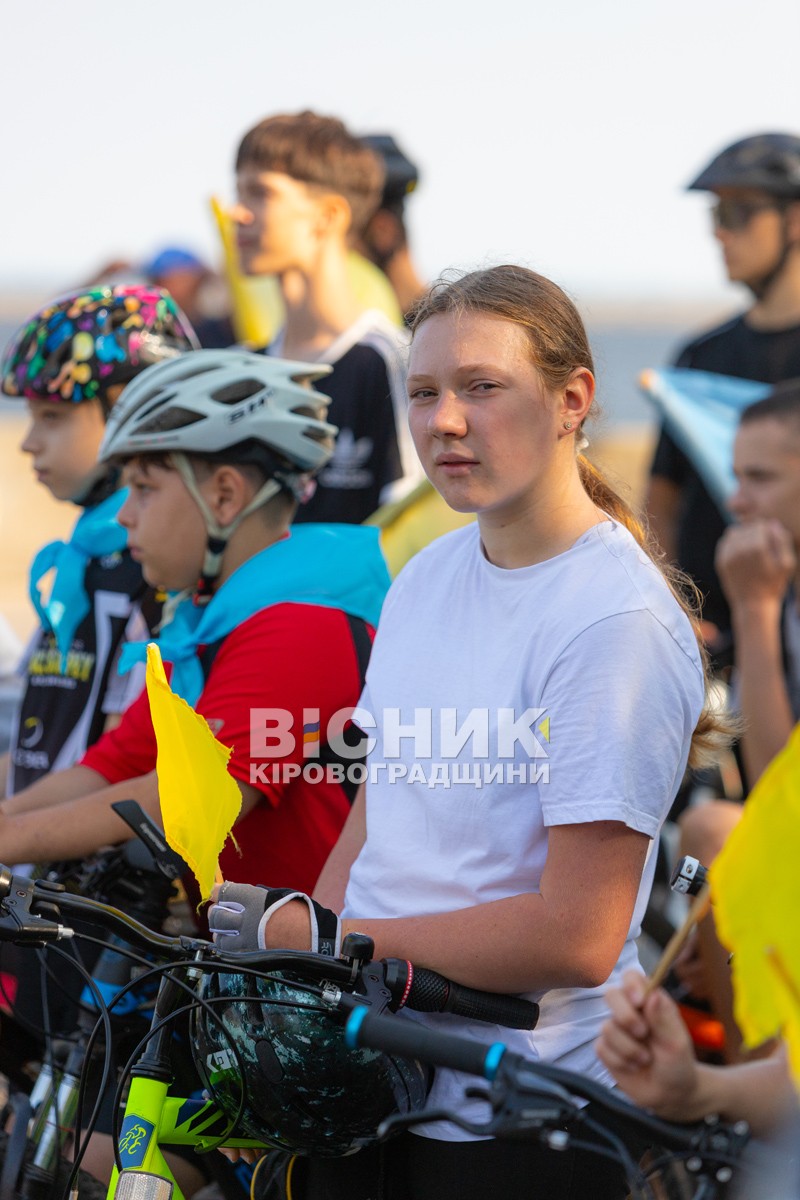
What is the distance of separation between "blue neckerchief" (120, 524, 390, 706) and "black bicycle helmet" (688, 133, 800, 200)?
3.59 m

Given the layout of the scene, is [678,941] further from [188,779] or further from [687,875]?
[188,779]

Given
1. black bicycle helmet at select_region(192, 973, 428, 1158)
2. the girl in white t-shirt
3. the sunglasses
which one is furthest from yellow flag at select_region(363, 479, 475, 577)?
the sunglasses

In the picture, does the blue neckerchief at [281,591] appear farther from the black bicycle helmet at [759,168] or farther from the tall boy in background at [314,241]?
the black bicycle helmet at [759,168]

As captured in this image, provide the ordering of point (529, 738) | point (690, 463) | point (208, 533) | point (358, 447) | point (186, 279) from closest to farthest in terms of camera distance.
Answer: point (529, 738), point (208, 533), point (358, 447), point (690, 463), point (186, 279)

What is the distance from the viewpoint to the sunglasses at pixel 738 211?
655 cm

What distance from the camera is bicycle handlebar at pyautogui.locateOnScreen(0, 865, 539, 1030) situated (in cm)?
244

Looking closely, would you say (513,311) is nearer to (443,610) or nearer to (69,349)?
(443,610)

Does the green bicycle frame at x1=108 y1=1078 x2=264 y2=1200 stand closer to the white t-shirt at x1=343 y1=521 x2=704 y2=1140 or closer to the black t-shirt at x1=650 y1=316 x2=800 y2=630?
the white t-shirt at x1=343 y1=521 x2=704 y2=1140

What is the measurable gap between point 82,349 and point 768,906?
125 inches

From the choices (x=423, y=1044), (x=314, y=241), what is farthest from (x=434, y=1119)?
(x=314, y=241)

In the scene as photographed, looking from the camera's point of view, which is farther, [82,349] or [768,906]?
[82,349]

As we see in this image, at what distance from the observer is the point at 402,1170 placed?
2.83 m

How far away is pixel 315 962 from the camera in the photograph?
2428mm

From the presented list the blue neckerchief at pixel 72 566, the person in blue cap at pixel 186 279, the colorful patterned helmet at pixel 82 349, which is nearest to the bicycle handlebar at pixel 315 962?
the blue neckerchief at pixel 72 566
